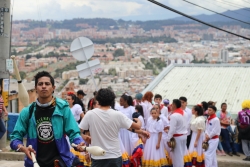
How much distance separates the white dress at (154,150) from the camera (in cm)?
982

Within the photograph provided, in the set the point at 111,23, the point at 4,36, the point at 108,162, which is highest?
the point at 111,23

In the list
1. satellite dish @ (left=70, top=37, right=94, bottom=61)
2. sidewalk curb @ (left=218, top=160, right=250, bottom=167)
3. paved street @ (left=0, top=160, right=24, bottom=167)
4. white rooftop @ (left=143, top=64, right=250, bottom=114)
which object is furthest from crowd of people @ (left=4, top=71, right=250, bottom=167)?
white rooftop @ (left=143, top=64, right=250, bottom=114)

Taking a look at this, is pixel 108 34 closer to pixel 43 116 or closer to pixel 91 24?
pixel 91 24

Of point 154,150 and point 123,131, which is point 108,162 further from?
point 154,150

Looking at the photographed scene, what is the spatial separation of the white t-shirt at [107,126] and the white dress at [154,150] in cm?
372

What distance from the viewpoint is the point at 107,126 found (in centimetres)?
606

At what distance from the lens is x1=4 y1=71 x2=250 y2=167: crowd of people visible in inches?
194

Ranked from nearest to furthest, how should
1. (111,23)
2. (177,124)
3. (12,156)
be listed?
(177,124), (12,156), (111,23)

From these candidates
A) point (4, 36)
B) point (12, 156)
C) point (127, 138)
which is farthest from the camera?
point (12, 156)

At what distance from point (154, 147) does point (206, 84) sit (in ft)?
40.0

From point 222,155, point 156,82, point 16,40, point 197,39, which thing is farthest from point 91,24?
point 222,155

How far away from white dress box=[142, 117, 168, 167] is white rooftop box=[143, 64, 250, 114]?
7.21 meters

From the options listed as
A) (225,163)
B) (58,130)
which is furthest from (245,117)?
(58,130)

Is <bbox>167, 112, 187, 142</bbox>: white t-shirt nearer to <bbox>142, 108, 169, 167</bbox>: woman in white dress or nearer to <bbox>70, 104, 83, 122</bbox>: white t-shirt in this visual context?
<bbox>142, 108, 169, 167</bbox>: woman in white dress
